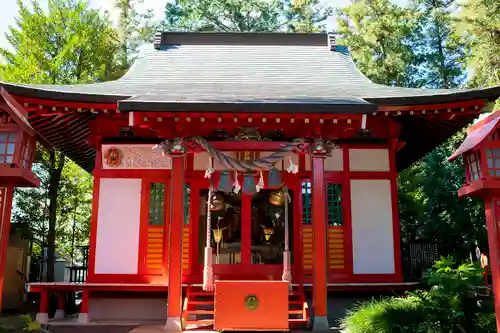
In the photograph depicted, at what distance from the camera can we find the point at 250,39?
13.1 m

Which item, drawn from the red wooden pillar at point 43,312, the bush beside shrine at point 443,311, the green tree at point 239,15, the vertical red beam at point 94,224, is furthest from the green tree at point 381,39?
the red wooden pillar at point 43,312

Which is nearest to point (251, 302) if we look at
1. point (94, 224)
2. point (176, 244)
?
point (176, 244)

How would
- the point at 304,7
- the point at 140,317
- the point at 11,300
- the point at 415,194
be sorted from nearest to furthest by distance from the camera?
the point at 140,317 < the point at 11,300 < the point at 415,194 < the point at 304,7

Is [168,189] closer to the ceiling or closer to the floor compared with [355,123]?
closer to the floor

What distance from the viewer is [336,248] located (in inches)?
372

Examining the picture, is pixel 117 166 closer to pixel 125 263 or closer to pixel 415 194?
pixel 125 263

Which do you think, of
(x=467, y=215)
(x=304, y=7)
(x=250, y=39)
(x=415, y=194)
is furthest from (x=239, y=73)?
(x=304, y=7)

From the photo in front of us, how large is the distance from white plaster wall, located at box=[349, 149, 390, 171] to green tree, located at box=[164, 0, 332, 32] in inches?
757

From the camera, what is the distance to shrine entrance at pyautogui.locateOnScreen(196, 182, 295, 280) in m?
9.23

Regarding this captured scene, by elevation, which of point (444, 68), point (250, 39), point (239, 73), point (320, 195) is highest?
point (444, 68)

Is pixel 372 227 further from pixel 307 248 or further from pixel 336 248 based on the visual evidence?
pixel 307 248

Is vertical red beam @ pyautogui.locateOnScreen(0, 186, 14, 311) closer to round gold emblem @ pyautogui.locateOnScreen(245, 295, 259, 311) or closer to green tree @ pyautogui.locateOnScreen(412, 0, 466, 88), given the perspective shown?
round gold emblem @ pyautogui.locateOnScreen(245, 295, 259, 311)

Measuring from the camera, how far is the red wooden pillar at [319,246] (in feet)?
24.7

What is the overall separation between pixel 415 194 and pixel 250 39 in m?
8.38
